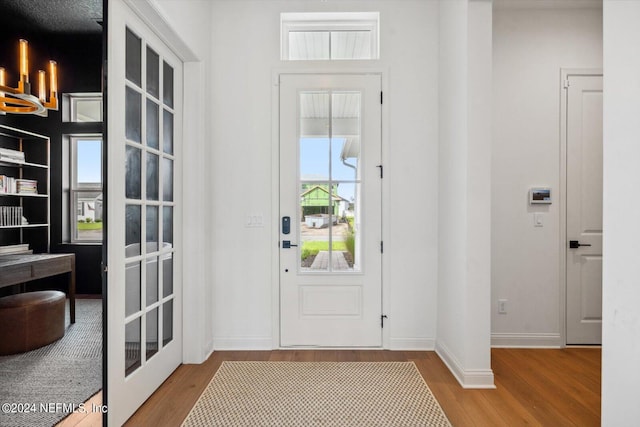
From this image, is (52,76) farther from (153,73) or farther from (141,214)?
(141,214)

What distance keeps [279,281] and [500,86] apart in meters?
2.58

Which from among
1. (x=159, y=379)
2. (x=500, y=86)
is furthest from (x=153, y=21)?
(x=500, y=86)

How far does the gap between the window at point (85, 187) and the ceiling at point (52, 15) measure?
2.97 ft

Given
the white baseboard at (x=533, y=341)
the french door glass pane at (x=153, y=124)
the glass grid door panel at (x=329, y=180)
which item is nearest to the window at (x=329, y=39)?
the glass grid door panel at (x=329, y=180)

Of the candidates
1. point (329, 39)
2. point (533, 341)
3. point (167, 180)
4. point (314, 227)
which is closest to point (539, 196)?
point (533, 341)

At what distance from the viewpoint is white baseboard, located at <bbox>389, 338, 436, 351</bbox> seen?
9.65ft

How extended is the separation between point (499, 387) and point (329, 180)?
1.97 metres

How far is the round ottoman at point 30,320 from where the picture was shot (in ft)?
7.30

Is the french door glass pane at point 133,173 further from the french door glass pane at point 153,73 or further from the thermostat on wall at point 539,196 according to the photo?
the thermostat on wall at point 539,196

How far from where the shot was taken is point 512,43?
9.86 feet

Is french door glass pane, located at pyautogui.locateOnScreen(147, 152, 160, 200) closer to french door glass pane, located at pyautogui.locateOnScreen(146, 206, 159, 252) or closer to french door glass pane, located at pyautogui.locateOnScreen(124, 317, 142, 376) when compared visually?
french door glass pane, located at pyautogui.locateOnScreen(146, 206, 159, 252)

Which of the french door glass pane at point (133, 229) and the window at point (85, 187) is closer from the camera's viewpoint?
the french door glass pane at point (133, 229)

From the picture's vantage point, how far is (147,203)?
2.14 m

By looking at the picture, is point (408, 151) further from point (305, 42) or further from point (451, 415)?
point (451, 415)
